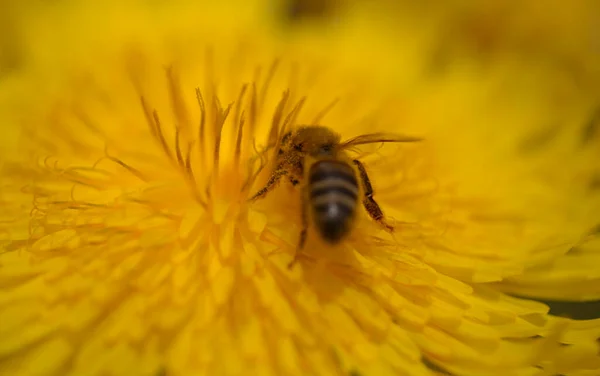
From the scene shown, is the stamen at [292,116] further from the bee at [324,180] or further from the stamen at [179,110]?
the stamen at [179,110]

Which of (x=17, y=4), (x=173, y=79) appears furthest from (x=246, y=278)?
(x=17, y=4)

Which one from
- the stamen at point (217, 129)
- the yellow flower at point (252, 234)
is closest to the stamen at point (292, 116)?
the yellow flower at point (252, 234)

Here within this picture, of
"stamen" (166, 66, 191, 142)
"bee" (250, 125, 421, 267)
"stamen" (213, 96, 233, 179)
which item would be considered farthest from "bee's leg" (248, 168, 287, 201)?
"stamen" (166, 66, 191, 142)

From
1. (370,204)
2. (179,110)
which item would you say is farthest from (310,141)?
(179,110)

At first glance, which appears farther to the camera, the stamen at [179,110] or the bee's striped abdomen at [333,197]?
the stamen at [179,110]

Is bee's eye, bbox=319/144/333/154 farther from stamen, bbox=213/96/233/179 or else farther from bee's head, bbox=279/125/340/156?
stamen, bbox=213/96/233/179

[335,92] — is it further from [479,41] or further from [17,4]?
[17,4]

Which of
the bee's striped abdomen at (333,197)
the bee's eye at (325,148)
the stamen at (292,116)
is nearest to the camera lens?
the bee's striped abdomen at (333,197)

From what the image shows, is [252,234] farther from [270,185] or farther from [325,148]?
[325,148]
